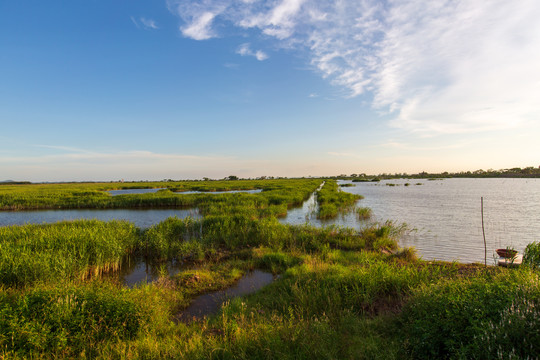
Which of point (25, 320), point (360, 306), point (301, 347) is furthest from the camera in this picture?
point (360, 306)

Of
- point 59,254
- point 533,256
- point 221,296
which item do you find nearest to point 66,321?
point 221,296

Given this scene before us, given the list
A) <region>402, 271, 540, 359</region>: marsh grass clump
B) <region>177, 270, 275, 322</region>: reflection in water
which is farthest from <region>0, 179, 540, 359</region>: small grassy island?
<region>177, 270, 275, 322</region>: reflection in water

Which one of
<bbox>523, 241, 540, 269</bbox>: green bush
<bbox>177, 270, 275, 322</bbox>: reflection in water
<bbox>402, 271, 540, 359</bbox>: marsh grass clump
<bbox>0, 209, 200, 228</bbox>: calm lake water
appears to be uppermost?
<bbox>402, 271, 540, 359</bbox>: marsh grass clump

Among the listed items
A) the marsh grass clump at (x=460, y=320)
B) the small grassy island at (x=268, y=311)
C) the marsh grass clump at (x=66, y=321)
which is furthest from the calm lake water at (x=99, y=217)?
the marsh grass clump at (x=460, y=320)

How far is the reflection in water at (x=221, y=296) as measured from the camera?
6906 mm

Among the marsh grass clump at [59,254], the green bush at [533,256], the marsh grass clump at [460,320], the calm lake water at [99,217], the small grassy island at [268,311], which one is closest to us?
the marsh grass clump at [460,320]

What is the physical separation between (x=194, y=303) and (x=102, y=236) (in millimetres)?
6713

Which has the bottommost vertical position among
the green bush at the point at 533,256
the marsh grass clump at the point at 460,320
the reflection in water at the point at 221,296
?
the reflection in water at the point at 221,296

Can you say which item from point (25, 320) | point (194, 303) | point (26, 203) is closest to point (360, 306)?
point (194, 303)

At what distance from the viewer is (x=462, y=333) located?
3.59 metres

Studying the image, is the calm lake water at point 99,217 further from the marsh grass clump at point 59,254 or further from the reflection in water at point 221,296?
the reflection in water at point 221,296

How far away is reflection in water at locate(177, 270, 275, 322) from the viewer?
22.7ft

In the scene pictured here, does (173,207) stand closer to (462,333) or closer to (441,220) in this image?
(441,220)

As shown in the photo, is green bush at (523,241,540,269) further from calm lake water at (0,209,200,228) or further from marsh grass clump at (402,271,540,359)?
calm lake water at (0,209,200,228)
